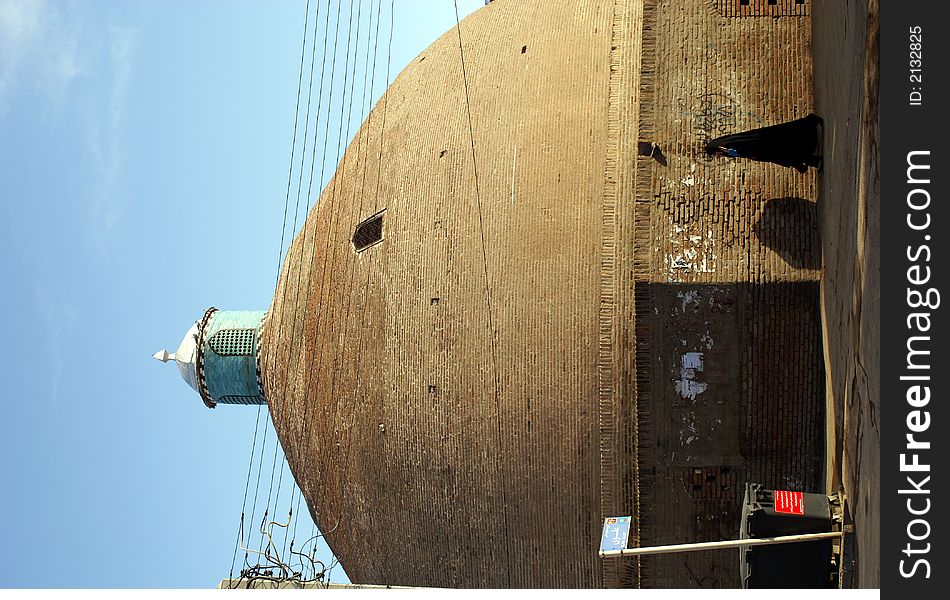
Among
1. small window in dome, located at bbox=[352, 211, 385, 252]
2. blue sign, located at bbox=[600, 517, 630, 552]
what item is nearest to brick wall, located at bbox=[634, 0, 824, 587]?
blue sign, located at bbox=[600, 517, 630, 552]

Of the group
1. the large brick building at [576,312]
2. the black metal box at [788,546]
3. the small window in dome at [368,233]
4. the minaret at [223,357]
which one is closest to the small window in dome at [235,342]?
the minaret at [223,357]

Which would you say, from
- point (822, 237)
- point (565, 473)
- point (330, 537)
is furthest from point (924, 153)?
point (330, 537)

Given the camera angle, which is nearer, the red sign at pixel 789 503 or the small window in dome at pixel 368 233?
the red sign at pixel 789 503

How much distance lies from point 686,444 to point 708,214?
1673 millimetres

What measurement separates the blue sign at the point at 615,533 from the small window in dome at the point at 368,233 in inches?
114

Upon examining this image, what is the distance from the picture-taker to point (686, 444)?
823 centimetres

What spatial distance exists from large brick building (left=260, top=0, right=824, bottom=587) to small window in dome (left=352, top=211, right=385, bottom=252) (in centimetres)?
2

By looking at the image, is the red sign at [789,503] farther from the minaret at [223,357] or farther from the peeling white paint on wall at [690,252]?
the minaret at [223,357]

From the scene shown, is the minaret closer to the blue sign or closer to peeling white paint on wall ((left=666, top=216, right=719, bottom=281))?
the blue sign

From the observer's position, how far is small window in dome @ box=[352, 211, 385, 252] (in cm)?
903

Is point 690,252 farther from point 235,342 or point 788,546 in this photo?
point 235,342

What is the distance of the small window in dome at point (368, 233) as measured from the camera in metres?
9.03

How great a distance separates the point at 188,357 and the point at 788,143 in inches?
223

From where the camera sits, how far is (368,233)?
9109mm
